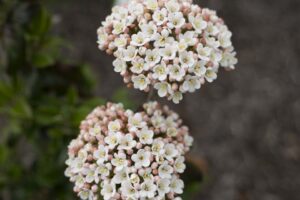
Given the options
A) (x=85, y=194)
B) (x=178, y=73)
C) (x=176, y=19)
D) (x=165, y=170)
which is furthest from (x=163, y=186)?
(x=176, y=19)

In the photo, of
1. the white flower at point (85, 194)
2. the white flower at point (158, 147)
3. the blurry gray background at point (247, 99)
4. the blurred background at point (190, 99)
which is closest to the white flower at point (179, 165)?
the white flower at point (158, 147)

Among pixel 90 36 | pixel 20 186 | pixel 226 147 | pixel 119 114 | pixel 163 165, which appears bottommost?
pixel 163 165

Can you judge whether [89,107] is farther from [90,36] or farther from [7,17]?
[90,36]

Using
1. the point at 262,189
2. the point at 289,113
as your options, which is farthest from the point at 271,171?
the point at 289,113

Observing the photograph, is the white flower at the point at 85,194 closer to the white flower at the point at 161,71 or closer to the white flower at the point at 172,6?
the white flower at the point at 161,71

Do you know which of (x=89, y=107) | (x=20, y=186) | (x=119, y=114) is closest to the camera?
(x=119, y=114)

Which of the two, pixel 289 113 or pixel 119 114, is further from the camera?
pixel 289 113

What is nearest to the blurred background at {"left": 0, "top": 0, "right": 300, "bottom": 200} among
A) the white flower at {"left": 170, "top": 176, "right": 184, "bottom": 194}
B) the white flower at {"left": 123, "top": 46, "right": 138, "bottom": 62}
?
the white flower at {"left": 170, "top": 176, "right": 184, "bottom": 194}
